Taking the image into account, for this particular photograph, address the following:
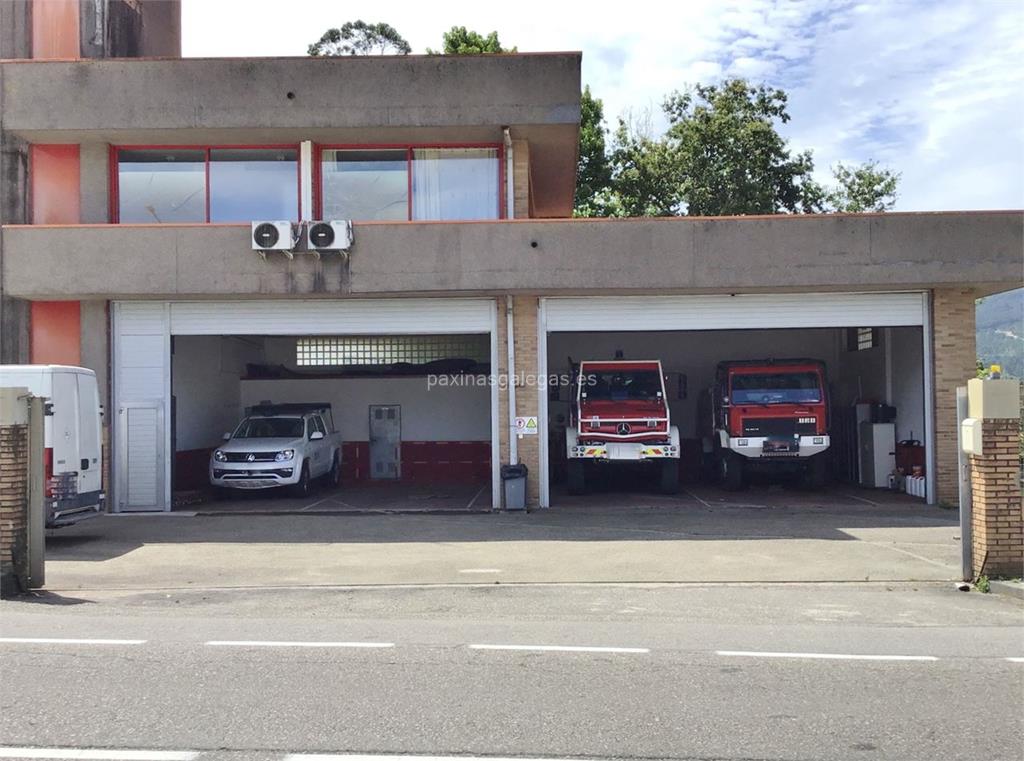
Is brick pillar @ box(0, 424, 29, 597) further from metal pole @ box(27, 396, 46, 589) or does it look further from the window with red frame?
the window with red frame

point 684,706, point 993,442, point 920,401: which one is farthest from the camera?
point 920,401

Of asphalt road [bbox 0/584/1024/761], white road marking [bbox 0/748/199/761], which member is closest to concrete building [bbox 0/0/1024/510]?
asphalt road [bbox 0/584/1024/761]

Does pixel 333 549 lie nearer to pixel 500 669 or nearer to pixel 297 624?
pixel 297 624

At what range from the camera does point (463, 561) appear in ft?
40.1

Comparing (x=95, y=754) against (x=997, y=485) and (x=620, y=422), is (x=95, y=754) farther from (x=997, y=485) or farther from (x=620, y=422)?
(x=620, y=422)

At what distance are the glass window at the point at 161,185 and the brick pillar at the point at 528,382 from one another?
6457 millimetres

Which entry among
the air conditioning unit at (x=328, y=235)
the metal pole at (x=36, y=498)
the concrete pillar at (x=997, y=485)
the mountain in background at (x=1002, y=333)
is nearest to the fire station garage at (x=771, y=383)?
the air conditioning unit at (x=328, y=235)

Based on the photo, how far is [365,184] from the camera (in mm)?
18453

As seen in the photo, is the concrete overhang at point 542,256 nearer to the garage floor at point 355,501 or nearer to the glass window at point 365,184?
the glass window at point 365,184

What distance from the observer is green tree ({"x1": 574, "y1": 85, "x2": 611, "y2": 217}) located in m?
38.5

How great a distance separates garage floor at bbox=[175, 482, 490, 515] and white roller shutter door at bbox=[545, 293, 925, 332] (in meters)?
4.09

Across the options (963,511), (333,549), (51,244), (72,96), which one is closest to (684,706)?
(963,511)

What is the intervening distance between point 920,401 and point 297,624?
49.2ft

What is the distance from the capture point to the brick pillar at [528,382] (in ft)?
57.3
